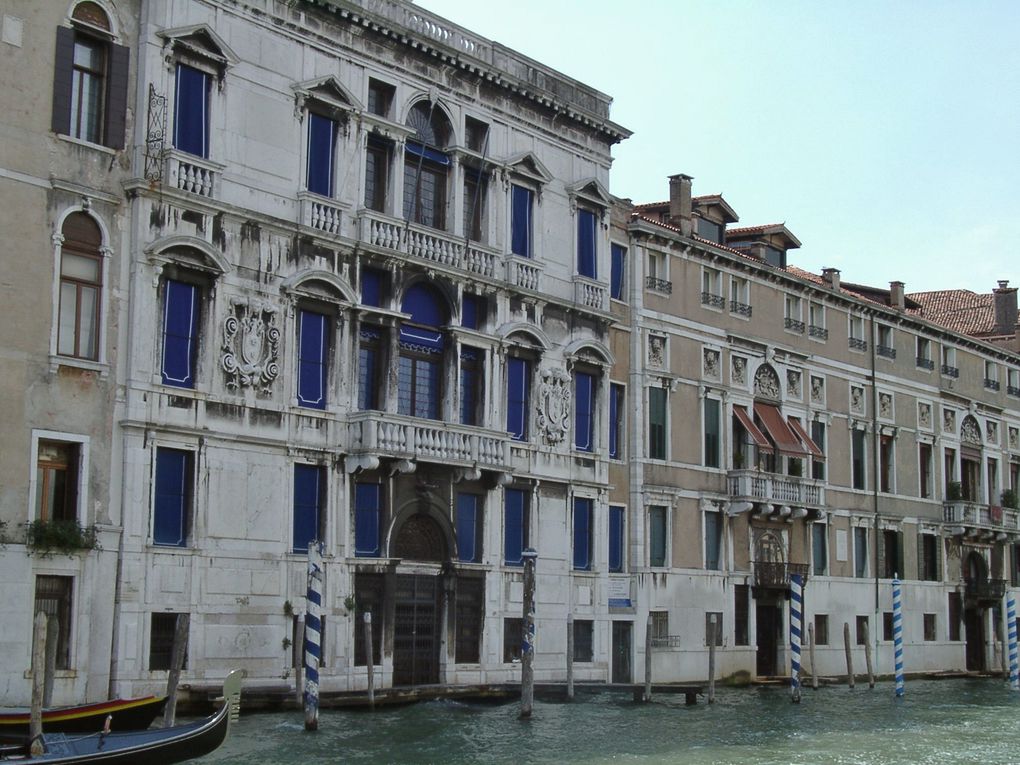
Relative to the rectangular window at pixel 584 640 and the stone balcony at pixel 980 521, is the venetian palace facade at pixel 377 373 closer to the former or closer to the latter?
the rectangular window at pixel 584 640

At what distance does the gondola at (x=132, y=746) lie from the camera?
579 inches

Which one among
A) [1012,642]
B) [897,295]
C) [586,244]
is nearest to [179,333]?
[586,244]

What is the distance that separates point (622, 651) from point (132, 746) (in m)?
14.4

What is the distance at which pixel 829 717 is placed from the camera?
24.8m

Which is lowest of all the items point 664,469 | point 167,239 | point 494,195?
point 664,469

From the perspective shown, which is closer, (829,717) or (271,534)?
(271,534)

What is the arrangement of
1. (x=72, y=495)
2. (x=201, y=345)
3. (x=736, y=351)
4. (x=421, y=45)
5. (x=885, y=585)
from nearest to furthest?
(x=72, y=495) < (x=201, y=345) < (x=421, y=45) < (x=736, y=351) < (x=885, y=585)

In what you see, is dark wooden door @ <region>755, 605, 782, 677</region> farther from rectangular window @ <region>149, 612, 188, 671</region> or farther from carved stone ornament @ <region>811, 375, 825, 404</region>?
rectangular window @ <region>149, 612, 188, 671</region>

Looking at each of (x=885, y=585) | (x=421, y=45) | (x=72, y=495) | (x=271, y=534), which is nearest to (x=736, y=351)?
(x=885, y=585)

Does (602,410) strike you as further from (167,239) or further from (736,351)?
(167,239)

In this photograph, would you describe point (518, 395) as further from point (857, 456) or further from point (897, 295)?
point (897, 295)

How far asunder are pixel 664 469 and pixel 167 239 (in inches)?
488

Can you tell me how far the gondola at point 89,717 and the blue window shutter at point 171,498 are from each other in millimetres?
3302

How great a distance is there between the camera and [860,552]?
35562 millimetres
